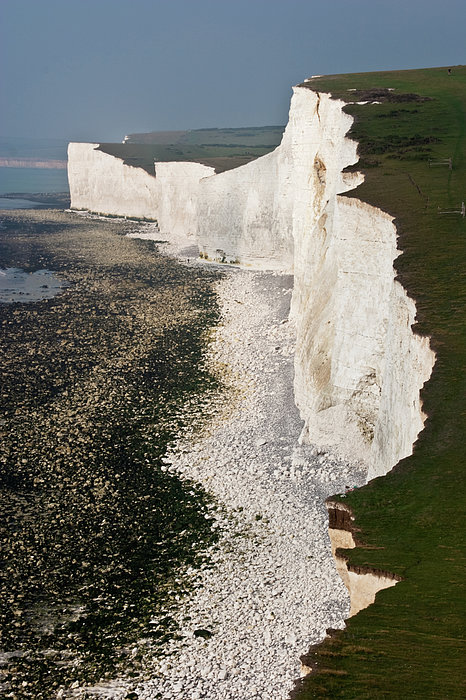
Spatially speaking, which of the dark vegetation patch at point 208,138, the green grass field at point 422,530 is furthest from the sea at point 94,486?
the dark vegetation patch at point 208,138

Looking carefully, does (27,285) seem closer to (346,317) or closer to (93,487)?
(93,487)

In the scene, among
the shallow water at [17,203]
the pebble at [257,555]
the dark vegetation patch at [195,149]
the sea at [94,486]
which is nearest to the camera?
the pebble at [257,555]

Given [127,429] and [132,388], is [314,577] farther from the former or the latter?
[132,388]

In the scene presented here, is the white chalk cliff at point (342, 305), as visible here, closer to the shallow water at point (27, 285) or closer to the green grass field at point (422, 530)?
the green grass field at point (422, 530)

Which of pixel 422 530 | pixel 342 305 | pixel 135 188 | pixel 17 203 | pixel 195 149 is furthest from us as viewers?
pixel 195 149

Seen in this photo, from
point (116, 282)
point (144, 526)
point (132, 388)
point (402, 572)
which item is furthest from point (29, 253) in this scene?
point (402, 572)

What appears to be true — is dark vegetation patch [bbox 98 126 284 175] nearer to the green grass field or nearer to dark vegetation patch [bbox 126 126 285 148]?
dark vegetation patch [bbox 126 126 285 148]

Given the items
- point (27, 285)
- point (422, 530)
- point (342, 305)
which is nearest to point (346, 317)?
point (342, 305)
